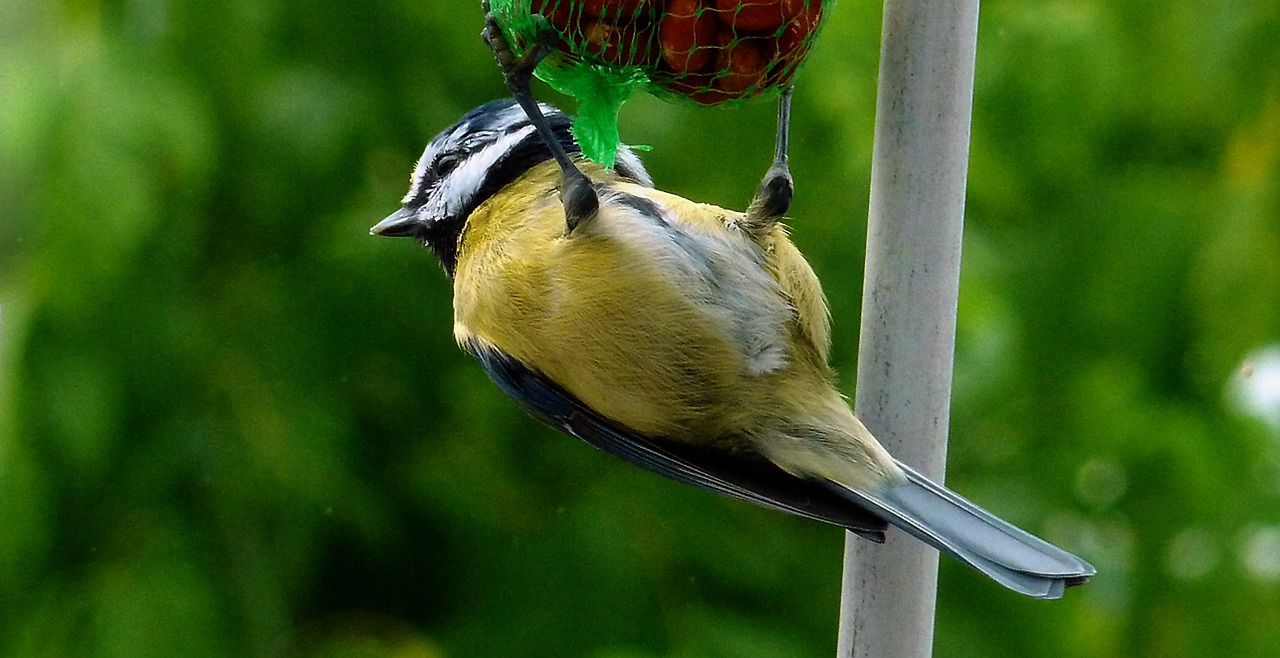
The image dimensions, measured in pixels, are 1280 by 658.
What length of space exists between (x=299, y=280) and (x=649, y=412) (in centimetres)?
70

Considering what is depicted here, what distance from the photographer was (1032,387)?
2.22 meters

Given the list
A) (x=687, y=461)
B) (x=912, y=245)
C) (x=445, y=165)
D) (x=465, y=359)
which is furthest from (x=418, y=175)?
(x=912, y=245)

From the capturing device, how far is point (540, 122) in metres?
1.50

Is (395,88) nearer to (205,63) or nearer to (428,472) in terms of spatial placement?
(205,63)

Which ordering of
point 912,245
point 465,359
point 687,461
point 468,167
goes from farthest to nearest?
point 465,359 → point 468,167 → point 687,461 → point 912,245

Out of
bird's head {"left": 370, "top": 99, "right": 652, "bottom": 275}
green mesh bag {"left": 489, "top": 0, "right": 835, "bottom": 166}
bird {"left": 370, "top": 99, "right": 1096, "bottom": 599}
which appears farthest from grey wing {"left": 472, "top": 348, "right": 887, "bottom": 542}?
→ green mesh bag {"left": 489, "top": 0, "right": 835, "bottom": 166}

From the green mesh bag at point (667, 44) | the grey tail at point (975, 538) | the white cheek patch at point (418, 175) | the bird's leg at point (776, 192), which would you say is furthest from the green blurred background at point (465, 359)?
the grey tail at point (975, 538)

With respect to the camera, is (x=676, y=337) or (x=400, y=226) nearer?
(x=676, y=337)

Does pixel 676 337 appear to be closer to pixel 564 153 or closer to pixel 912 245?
pixel 564 153

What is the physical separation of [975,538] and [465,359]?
958 mm

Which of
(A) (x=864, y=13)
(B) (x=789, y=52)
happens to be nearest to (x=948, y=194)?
(B) (x=789, y=52)

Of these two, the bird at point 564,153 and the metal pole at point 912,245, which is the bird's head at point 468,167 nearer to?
the bird at point 564,153

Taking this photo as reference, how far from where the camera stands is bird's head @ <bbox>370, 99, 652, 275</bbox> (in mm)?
1705

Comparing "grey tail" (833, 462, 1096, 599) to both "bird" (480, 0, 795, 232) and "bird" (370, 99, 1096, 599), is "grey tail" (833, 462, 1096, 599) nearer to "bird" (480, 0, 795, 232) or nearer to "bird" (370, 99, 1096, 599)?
"bird" (370, 99, 1096, 599)
